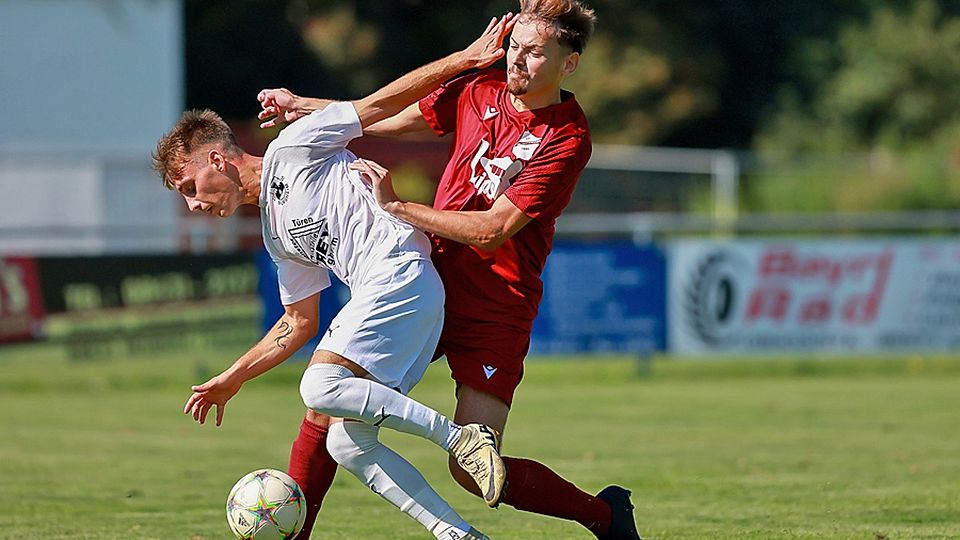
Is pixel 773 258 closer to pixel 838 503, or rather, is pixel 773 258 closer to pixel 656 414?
pixel 656 414

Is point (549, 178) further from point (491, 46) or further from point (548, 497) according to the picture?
point (548, 497)

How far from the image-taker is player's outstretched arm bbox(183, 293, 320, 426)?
266 inches

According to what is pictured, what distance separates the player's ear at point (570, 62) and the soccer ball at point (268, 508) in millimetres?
2071

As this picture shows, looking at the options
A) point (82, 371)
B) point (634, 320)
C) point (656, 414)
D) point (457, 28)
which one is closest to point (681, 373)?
point (634, 320)

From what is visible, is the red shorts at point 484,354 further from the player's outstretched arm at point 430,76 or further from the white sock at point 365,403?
Answer: the player's outstretched arm at point 430,76

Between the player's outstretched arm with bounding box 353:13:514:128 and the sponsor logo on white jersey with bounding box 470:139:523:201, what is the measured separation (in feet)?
1.07

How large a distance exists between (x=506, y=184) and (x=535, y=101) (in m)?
0.37

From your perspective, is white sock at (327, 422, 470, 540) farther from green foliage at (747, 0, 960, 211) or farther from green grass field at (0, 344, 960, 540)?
green foliage at (747, 0, 960, 211)

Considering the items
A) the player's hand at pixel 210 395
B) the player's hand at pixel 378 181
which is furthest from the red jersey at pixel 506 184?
the player's hand at pixel 210 395

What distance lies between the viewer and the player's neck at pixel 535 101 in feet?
21.3

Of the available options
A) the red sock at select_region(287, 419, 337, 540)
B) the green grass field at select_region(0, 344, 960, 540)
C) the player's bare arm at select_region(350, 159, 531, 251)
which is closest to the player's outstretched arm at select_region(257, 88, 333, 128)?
the player's bare arm at select_region(350, 159, 531, 251)

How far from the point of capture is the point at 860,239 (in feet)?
61.7

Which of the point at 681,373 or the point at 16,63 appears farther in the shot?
the point at 16,63

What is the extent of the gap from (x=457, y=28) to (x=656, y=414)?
83.4ft
